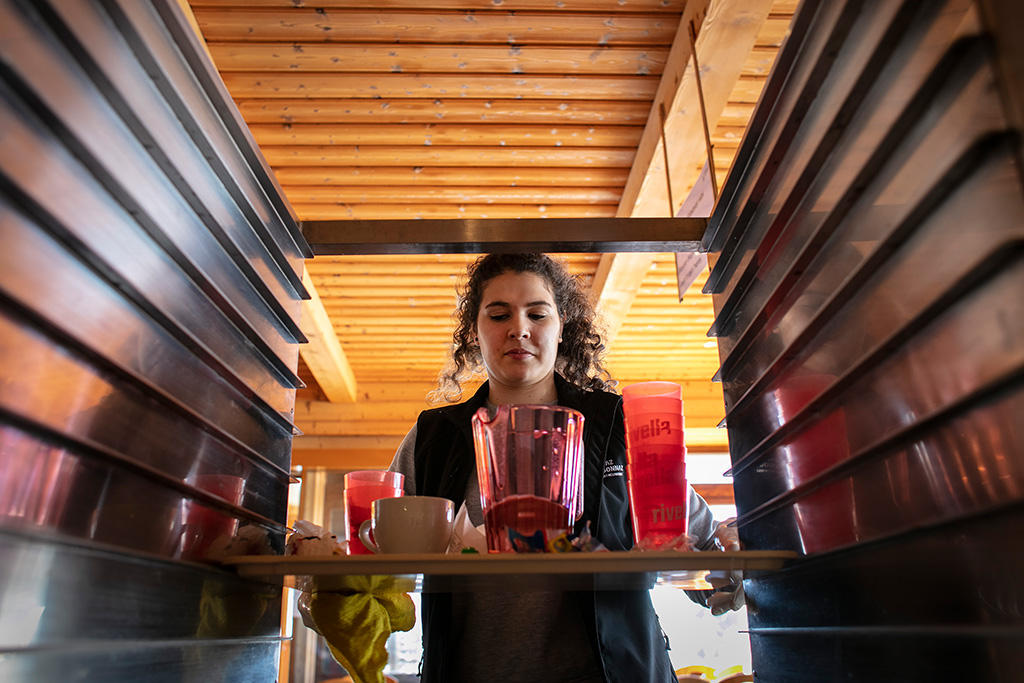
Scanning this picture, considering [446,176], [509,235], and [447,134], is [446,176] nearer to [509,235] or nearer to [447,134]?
[447,134]

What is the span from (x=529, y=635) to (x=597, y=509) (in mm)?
231

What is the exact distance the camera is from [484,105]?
2.90 m

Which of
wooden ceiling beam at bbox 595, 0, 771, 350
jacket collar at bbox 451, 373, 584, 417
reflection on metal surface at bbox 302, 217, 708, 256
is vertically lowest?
jacket collar at bbox 451, 373, 584, 417

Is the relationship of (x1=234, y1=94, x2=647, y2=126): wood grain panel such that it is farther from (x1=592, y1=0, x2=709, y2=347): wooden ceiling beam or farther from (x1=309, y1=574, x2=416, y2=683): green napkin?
(x1=309, y1=574, x2=416, y2=683): green napkin

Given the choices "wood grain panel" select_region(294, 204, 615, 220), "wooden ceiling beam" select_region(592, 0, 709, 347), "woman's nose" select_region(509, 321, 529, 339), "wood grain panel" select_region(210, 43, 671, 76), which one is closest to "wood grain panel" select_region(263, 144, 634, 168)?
"wooden ceiling beam" select_region(592, 0, 709, 347)

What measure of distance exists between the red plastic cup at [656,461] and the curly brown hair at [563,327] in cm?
69

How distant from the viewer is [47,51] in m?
0.59

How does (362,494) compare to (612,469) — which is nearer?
(362,494)

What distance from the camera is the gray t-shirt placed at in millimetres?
1283

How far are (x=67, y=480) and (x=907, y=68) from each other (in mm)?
702

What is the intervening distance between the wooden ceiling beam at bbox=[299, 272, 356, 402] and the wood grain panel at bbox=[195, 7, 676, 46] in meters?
1.31

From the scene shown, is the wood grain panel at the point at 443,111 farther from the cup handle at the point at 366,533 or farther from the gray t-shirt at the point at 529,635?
the cup handle at the point at 366,533

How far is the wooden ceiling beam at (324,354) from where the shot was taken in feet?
13.4

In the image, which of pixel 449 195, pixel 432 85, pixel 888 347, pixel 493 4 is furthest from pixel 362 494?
pixel 449 195
